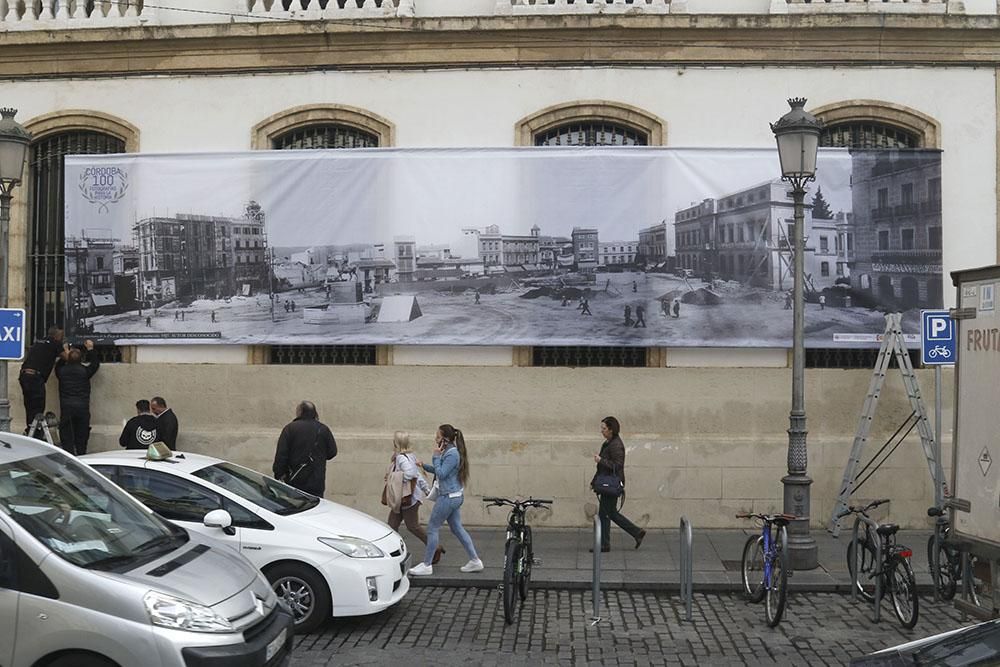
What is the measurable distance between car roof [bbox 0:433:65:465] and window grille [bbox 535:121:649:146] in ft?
30.2

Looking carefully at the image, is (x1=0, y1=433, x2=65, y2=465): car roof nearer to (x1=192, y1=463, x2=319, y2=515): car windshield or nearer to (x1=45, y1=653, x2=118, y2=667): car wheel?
(x1=45, y1=653, x2=118, y2=667): car wheel

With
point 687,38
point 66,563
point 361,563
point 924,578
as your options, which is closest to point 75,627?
point 66,563

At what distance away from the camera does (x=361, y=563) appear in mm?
8805

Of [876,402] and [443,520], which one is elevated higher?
[876,402]

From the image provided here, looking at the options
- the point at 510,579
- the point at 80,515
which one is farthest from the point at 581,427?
the point at 80,515

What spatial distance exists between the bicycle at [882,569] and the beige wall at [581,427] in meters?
3.32

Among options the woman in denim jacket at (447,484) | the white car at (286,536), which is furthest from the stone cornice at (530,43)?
the white car at (286,536)

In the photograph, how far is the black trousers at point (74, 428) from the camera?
14.4 metres

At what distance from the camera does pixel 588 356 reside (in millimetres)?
14344

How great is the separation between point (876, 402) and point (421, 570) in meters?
6.60

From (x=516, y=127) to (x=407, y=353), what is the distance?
3.60 m

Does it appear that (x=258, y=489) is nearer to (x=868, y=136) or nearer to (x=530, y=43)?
(x=530, y=43)

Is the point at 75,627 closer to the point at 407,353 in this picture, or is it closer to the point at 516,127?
the point at 407,353

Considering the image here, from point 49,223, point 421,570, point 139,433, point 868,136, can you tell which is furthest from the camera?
point 49,223
